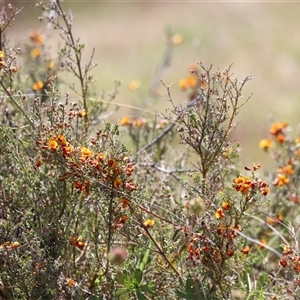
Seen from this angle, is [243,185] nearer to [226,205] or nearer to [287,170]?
[226,205]

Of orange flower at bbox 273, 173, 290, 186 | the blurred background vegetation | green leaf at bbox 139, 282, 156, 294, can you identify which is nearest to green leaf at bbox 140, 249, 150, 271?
green leaf at bbox 139, 282, 156, 294

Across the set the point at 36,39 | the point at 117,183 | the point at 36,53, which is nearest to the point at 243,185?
the point at 117,183

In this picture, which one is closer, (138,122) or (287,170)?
(287,170)

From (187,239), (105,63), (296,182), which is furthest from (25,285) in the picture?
(105,63)

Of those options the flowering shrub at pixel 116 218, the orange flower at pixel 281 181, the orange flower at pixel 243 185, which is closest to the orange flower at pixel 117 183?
the flowering shrub at pixel 116 218

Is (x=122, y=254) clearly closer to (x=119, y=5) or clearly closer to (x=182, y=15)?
(x=182, y=15)

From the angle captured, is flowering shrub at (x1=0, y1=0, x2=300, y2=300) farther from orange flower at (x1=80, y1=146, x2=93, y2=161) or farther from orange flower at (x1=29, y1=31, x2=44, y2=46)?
orange flower at (x1=29, y1=31, x2=44, y2=46)

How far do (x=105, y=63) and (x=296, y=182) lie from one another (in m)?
7.48

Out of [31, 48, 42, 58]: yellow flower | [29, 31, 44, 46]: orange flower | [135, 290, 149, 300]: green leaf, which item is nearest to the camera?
[135, 290, 149, 300]: green leaf

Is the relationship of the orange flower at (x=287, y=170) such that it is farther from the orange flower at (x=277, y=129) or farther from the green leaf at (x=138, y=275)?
the green leaf at (x=138, y=275)

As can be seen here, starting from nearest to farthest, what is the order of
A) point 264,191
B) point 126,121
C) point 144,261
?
point 264,191, point 144,261, point 126,121

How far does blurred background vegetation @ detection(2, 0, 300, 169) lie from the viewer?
882 centimetres

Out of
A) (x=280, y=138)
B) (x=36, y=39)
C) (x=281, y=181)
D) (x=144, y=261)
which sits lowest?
(x=144, y=261)

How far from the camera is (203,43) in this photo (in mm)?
10312
